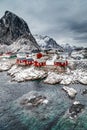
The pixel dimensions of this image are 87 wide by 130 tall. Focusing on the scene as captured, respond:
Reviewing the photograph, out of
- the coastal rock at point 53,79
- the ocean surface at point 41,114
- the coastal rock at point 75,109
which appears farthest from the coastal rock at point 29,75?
the coastal rock at point 75,109

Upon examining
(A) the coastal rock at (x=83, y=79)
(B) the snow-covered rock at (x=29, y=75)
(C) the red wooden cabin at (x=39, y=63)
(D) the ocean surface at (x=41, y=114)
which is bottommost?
(D) the ocean surface at (x=41, y=114)

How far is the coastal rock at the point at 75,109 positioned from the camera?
4853 centimetres

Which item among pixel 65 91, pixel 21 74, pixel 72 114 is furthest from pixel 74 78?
pixel 72 114

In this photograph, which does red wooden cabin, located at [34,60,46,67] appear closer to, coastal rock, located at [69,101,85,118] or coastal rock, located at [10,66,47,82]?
coastal rock, located at [10,66,47,82]

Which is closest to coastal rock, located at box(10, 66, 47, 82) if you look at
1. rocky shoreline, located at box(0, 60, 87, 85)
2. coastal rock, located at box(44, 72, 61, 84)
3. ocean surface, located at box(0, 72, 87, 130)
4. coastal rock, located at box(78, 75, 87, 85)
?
rocky shoreline, located at box(0, 60, 87, 85)

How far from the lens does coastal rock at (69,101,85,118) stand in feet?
159

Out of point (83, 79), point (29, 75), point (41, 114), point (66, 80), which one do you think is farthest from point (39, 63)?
point (41, 114)

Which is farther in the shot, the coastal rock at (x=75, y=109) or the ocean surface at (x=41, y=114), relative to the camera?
the coastal rock at (x=75, y=109)

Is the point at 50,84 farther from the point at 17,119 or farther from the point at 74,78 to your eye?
the point at 17,119

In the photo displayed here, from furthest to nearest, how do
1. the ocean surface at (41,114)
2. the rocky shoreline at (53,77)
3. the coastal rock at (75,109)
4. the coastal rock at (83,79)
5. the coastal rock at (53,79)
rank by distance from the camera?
the rocky shoreline at (53,77) < the coastal rock at (53,79) < the coastal rock at (83,79) < the coastal rock at (75,109) < the ocean surface at (41,114)

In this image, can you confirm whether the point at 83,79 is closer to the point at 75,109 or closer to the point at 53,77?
the point at 53,77

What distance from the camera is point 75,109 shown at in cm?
5141

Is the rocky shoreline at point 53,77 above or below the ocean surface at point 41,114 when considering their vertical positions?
above

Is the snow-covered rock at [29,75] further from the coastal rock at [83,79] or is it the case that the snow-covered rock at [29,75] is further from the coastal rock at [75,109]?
the coastal rock at [75,109]
